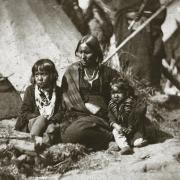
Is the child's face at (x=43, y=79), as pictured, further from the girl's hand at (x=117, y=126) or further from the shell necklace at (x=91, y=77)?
the girl's hand at (x=117, y=126)

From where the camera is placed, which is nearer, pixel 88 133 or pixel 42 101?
pixel 88 133

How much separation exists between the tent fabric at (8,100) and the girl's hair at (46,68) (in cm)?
25

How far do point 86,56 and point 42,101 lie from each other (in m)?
0.55

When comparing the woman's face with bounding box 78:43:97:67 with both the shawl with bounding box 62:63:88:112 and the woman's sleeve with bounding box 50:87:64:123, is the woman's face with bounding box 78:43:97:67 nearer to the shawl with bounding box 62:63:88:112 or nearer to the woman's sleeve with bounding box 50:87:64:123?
the shawl with bounding box 62:63:88:112

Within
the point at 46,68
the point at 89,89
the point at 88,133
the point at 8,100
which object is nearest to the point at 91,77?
the point at 89,89

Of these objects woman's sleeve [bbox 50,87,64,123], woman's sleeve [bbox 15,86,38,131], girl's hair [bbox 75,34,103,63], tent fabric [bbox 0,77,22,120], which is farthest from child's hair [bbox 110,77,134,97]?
tent fabric [bbox 0,77,22,120]

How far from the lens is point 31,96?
15.1 feet

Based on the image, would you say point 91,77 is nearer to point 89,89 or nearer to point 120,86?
point 89,89

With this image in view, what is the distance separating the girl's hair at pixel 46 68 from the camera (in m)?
4.57

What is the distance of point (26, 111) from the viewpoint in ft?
15.0

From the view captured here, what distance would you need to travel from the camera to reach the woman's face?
182 inches

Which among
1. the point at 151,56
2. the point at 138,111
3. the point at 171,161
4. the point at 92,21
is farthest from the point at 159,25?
the point at 171,161

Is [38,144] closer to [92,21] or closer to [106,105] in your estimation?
[106,105]

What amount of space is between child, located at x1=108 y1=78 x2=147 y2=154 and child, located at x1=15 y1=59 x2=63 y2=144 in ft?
1.54
